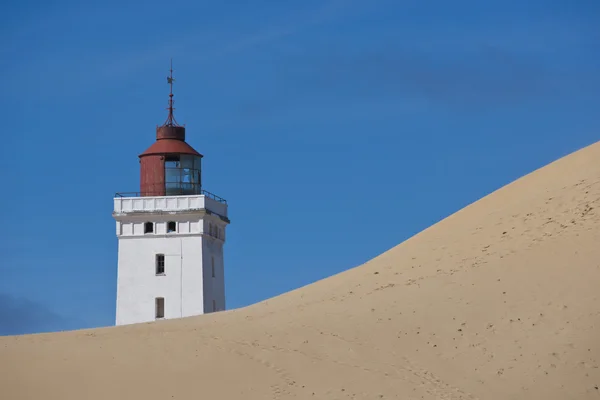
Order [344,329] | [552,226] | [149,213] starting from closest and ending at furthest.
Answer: [344,329] → [552,226] → [149,213]

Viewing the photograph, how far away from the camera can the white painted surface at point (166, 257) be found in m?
70.4

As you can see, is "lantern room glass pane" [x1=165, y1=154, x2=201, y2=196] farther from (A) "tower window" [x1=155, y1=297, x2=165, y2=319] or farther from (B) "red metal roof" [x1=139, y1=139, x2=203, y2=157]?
(A) "tower window" [x1=155, y1=297, x2=165, y2=319]

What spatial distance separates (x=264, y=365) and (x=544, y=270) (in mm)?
8605

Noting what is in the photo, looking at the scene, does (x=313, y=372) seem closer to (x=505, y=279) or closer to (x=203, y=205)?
(x=505, y=279)

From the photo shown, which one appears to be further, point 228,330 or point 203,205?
point 203,205

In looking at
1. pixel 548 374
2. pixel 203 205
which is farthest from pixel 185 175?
pixel 548 374

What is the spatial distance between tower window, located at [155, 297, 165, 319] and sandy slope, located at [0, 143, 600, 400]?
91.6 ft

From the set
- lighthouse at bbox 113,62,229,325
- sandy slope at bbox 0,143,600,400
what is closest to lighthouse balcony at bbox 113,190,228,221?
lighthouse at bbox 113,62,229,325

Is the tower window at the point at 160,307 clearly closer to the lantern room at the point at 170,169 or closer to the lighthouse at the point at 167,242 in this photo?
the lighthouse at the point at 167,242

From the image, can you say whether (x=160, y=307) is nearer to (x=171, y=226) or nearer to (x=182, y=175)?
(x=171, y=226)

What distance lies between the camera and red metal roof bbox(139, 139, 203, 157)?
73062mm

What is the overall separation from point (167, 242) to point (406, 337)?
35.8 meters

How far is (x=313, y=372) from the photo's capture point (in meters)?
35.3

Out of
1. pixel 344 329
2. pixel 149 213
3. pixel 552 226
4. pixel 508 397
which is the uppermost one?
A: pixel 149 213
